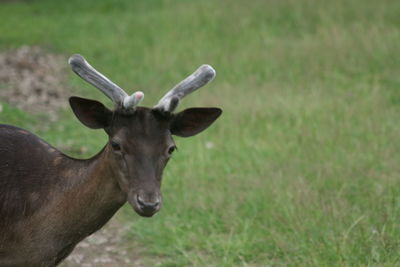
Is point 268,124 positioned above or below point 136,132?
below

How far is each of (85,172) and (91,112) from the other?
35 cm

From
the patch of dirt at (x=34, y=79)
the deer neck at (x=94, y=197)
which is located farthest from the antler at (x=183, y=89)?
Answer: the patch of dirt at (x=34, y=79)

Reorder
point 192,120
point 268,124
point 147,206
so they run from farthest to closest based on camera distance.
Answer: point 268,124 < point 192,120 < point 147,206

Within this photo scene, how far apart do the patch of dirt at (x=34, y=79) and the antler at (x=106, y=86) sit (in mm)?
5193

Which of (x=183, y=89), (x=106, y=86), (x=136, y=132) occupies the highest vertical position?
(x=106, y=86)

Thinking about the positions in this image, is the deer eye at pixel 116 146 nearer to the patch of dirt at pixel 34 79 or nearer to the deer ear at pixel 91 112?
the deer ear at pixel 91 112

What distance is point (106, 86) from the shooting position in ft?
14.0

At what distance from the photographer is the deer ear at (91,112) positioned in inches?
172

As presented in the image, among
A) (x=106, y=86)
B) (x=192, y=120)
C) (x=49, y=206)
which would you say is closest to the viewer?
(x=106, y=86)

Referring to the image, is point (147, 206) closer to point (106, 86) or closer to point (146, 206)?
point (146, 206)

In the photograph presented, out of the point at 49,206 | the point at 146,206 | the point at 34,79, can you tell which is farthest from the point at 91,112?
the point at 34,79

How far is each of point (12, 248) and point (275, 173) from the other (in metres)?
2.98

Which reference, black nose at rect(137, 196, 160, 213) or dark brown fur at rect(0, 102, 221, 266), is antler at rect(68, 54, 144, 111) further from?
black nose at rect(137, 196, 160, 213)

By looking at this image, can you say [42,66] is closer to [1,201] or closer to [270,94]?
[270,94]
